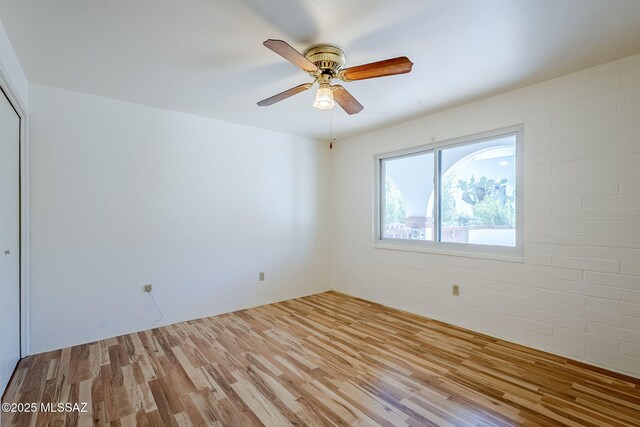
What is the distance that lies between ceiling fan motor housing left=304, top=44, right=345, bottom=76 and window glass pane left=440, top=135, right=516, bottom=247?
78.2 inches

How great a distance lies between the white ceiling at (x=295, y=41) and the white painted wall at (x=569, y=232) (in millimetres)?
249

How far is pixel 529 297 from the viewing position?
280cm

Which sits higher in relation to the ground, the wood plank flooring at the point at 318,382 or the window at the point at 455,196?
the window at the point at 455,196

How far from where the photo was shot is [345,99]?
93.6 inches

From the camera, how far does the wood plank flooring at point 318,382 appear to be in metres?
1.86

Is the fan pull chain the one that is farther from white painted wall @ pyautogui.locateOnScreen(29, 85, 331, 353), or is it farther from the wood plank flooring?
the wood plank flooring

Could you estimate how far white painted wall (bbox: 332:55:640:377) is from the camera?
7.56ft

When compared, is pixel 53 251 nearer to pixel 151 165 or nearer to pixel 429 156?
pixel 151 165

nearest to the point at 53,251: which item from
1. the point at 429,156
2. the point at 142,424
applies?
the point at 142,424

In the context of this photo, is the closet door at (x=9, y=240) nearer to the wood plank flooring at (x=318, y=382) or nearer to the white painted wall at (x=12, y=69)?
the white painted wall at (x=12, y=69)

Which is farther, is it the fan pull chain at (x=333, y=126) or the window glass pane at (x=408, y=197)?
the window glass pane at (x=408, y=197)

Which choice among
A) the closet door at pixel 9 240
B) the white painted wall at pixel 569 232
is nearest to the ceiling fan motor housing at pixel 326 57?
the white painted wall at pixel 569 232

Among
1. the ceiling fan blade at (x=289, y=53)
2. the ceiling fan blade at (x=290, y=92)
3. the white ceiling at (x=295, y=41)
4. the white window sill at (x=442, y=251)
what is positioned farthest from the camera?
the white window sill at (x=442, y=251)

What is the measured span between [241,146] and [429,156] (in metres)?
2.45
